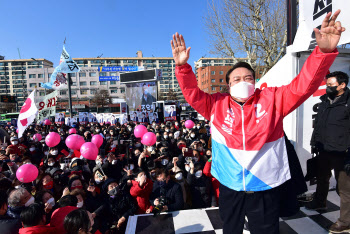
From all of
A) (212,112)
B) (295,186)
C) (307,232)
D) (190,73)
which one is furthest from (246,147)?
(307,232)

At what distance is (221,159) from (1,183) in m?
3.92

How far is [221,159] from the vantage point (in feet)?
5.11

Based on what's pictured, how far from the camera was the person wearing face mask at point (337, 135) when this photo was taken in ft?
6.95

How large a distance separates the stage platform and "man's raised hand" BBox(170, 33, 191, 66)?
1.84 meters

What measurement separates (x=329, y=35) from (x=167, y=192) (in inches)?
117

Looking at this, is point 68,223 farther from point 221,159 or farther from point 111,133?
point 111,133

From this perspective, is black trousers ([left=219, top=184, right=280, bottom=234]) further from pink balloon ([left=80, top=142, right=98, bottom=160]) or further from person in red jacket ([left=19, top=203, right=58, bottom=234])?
pink balloon ([left=80, top=142, right=98, bottom=160])

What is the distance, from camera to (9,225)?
2207 mm

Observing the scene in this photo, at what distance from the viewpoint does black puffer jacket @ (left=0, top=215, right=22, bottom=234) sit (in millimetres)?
2159

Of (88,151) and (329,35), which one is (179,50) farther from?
(88,151)

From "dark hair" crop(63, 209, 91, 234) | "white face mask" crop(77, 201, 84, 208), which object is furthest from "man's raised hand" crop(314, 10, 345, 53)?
"white face mask" crop(77, 201, 84, 208)

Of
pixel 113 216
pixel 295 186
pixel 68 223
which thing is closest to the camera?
pixel 295 186

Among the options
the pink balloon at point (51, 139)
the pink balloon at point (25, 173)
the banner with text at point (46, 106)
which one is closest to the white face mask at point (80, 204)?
the pink balloon at point (25, 173)

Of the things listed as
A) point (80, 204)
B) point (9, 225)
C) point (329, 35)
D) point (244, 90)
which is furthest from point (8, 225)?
point (329, 35)
